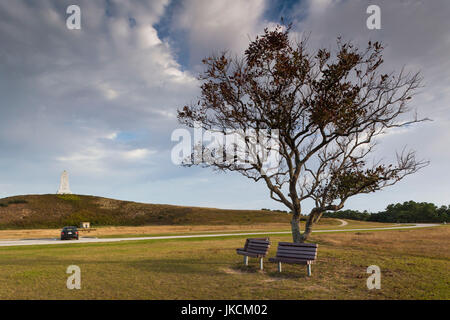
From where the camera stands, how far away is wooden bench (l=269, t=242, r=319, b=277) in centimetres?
1027

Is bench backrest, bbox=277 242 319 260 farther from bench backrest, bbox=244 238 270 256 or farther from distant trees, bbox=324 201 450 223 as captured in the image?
distant trees, bbox=324 201 450 223

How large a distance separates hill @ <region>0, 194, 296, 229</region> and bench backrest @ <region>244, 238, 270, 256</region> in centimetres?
5085

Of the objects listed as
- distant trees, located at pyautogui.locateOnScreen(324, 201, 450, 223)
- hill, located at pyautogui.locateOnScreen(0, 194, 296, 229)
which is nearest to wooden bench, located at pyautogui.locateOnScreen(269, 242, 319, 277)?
hill, located at pyautogui.locateOnScreen(0, 194, 296, 229)

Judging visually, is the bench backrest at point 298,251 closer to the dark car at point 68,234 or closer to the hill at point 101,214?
the dark car at point 68,234

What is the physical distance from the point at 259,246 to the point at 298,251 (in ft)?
5.95

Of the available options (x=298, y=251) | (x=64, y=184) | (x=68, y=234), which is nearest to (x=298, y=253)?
(x=298, y=251)

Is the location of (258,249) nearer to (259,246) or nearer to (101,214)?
(259,246)

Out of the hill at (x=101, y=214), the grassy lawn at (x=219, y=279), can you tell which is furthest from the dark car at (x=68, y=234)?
the hill at (x=101, y=214)

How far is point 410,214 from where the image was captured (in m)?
77.8

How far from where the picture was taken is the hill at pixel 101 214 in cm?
6625
